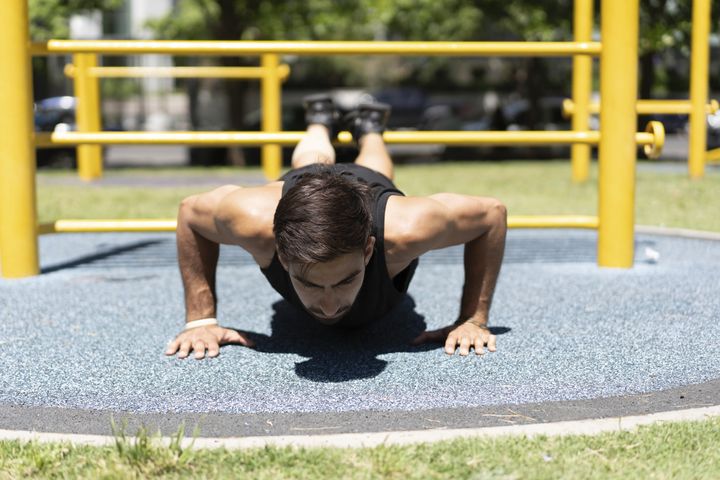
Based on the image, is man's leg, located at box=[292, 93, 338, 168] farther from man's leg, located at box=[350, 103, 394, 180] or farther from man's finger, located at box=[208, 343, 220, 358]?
man's finger, located at box=[208, 343, 220, 358]

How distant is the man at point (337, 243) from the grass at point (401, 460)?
1.96 feet

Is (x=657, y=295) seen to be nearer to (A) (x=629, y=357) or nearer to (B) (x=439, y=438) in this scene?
(A) (x=629, y=357)

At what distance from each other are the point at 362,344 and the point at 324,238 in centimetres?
94

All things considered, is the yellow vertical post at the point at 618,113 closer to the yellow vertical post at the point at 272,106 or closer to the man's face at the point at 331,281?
the man's face at the point at 331,281

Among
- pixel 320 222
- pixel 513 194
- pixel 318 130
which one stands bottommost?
pixel 513 194

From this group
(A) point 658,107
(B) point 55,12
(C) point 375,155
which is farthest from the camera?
(B) point 55,12

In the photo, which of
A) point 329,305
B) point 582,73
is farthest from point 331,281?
point 582,73

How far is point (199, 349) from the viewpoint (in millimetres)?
3129

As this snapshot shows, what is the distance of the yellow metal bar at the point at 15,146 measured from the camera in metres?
4.32

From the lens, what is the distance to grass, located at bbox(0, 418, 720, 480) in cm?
199

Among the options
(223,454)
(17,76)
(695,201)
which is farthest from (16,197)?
(695,201)

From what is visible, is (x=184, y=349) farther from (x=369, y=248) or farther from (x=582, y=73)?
(x=582, y=73)

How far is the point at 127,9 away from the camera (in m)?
45.2

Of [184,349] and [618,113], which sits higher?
[618,113]
